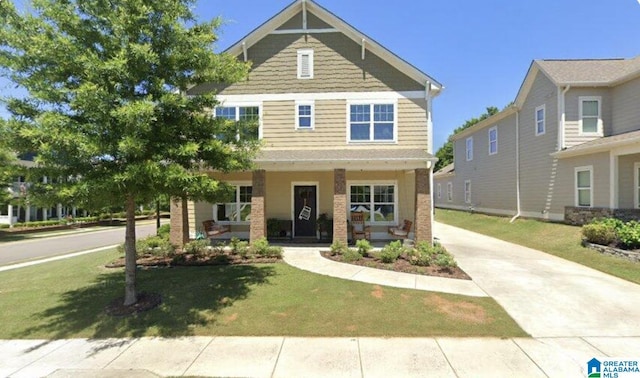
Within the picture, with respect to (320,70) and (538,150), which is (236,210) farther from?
(538,150)

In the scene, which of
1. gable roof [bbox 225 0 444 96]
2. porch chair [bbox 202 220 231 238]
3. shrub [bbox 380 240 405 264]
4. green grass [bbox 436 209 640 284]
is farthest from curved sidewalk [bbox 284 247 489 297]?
gable roof [bbox 225 0 444 96]

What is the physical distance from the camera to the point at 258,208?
12141 millimetres

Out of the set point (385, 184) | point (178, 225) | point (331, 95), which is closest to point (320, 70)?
point (331, 95)

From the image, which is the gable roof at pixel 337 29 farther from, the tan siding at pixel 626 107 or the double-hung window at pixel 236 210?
the tan siding at pixel 626 107

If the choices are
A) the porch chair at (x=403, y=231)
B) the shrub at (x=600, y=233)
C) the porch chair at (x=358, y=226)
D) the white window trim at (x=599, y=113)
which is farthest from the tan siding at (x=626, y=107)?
the porch chair at (x=358, y=226)

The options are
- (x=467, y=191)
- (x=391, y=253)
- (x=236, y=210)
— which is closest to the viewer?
(x=391, y=253)

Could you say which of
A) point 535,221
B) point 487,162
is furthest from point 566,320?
point 487,162

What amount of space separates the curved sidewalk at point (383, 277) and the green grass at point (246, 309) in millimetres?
425

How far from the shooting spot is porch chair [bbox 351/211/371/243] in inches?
542

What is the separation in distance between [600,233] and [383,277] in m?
8.74

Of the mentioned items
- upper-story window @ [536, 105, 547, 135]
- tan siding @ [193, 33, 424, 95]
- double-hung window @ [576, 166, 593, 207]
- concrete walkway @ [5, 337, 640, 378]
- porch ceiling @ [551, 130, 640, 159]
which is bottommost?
concrete walkway @ [5, 337, 640, 378]

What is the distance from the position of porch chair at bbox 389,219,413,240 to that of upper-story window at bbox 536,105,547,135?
10.5 metres

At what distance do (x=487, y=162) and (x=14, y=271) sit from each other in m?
26.3

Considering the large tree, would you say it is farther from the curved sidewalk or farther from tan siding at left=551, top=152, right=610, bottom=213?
the curved sidewalk
